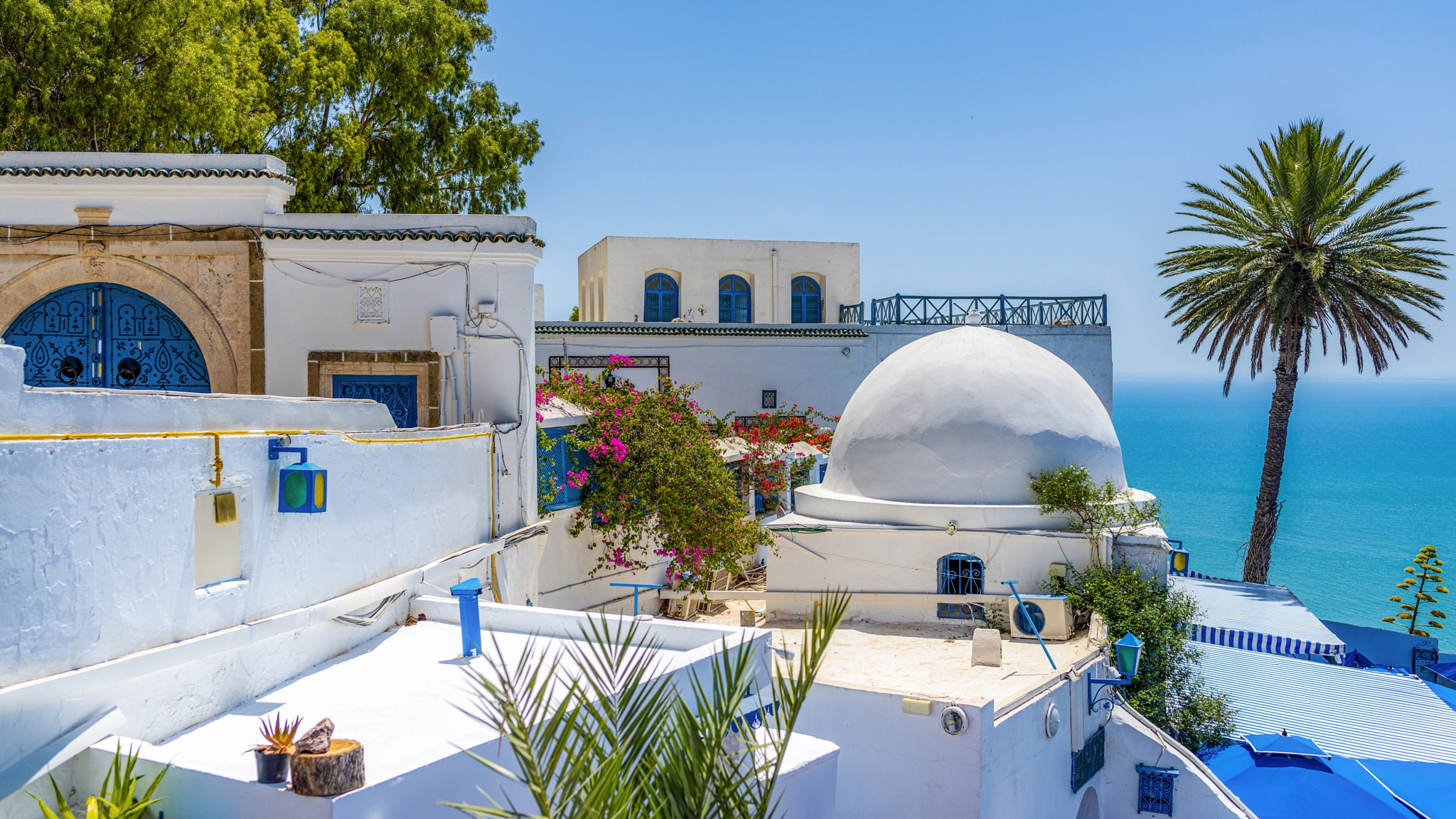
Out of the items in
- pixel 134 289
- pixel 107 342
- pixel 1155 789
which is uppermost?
pixel 134 289

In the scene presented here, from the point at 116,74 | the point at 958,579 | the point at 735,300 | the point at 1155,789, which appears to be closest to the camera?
the point at 1155,789

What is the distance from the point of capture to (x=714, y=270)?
26.5 metres

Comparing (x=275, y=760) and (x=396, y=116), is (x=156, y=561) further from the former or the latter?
(x=396, y=116)

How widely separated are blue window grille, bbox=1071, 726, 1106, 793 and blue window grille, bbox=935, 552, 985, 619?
2192mm

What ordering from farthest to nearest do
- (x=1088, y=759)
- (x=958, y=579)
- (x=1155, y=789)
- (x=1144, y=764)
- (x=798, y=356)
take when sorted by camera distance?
(x=798, y=356)
(x=958, y=579)
(x=1144, y=764)
(x=1155, y=789)
(x=1088, y=759)

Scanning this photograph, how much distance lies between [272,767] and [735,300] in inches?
886

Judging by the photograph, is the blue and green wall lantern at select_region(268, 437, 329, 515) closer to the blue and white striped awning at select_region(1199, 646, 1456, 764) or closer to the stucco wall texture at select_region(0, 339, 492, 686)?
the stucco wall texture at select_region(0, 339, 492, 686)

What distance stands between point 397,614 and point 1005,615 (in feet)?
26.7

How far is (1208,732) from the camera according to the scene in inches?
521

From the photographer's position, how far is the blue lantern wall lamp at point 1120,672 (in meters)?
11.6

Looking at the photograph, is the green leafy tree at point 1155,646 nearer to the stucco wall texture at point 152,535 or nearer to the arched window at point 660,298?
the stucco wall texture at point 152,535

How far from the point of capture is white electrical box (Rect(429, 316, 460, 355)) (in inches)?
429

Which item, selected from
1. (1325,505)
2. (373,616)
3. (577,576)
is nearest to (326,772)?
(373,616)

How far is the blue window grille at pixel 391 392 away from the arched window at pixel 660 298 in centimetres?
1522
